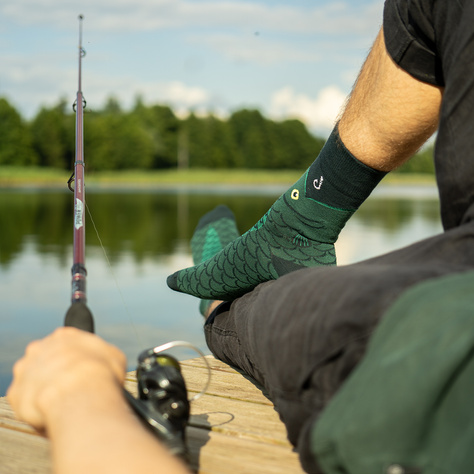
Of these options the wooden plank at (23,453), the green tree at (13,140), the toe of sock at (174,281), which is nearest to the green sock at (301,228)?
the toe of sock at (174,281)

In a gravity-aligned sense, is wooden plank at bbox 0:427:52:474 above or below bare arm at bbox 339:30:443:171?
below

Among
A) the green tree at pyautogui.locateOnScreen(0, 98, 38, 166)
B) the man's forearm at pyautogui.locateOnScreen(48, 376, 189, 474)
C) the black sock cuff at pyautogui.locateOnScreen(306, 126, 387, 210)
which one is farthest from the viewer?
the green tree at pyautogui.locateOnScreen(0, 98, 38, 166)

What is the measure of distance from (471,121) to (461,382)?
1.57 ft

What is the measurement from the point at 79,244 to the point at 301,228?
66 cm

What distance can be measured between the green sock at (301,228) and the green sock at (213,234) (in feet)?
2.21

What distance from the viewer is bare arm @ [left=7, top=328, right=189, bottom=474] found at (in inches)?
25.3

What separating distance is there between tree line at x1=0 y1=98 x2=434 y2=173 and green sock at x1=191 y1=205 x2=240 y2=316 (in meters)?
30.5

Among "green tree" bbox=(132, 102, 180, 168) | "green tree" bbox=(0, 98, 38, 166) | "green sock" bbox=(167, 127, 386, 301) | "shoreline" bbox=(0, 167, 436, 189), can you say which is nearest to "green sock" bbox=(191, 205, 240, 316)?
"green sock" bbox=(167, 127, 386, 301)

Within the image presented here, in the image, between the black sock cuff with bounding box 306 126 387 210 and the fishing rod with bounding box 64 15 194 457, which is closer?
the fishing rod with bounding box 64 15 194 457

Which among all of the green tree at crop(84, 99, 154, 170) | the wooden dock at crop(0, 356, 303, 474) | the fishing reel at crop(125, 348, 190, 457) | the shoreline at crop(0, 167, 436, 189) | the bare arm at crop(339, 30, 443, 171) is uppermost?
the bare arm at crop(339, 30, 443, 171)

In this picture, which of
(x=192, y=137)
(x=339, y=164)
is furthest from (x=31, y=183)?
(x=339, y=164)

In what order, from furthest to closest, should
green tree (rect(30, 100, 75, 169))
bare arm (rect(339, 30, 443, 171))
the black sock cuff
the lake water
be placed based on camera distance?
green tree (rect(30, 100, 75, 169)), the lake water, the black sock cuff, bare arm (rect(339, 30, 443, 171))

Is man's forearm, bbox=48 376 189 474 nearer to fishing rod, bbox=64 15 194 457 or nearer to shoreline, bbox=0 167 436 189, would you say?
fishing rod, bbox=64 15 194 457

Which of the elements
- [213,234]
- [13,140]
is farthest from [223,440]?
[13,140]
